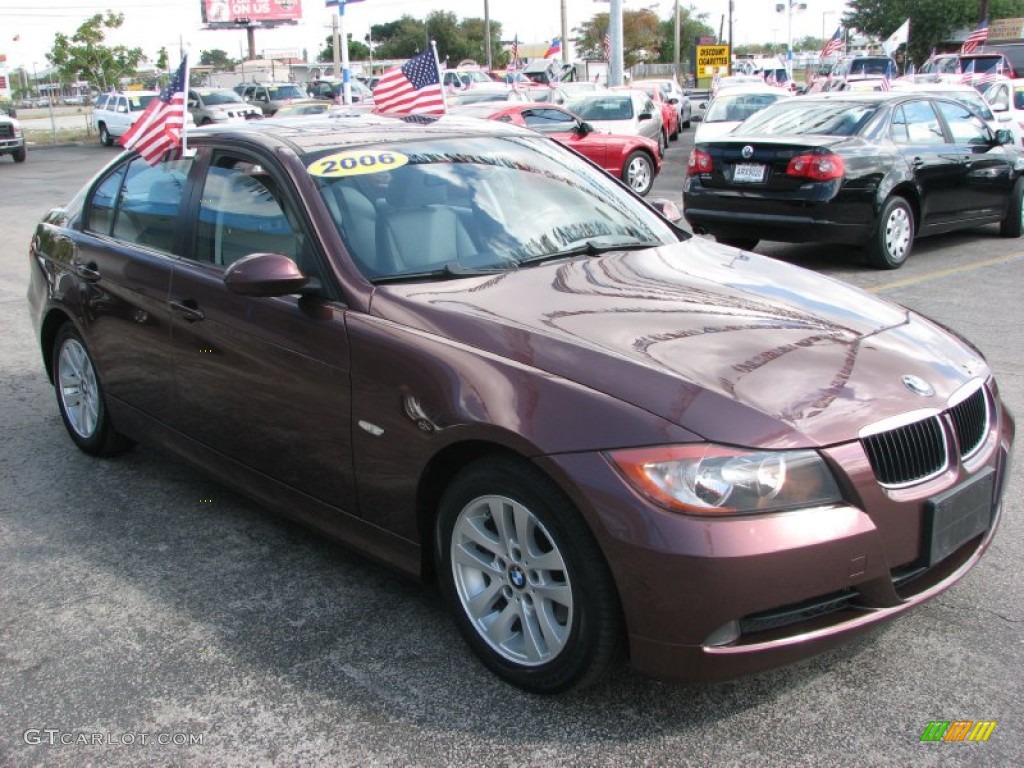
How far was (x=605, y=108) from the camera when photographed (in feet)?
66.6

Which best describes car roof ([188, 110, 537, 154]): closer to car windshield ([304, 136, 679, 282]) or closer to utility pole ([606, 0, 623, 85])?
car windshield ([304, 136, 679, 282])

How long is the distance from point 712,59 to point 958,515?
4075cm

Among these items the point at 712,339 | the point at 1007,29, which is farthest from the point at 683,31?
the point at 712,339

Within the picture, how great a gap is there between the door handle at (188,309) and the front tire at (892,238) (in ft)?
22.8

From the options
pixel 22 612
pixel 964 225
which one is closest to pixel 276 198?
pixel 22 612

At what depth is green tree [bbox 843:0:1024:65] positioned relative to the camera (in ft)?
189

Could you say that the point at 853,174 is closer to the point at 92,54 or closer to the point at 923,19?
the point at 92,54

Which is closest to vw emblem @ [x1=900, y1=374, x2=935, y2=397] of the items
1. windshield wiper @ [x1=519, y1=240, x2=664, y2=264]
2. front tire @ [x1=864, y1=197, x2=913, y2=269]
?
windshield wiper @ [x1=519, y1=240, x2=664, y2=264]

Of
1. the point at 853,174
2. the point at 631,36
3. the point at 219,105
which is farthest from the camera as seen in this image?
the point at 631,36

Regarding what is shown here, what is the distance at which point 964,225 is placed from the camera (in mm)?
10602

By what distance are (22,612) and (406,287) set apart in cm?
176

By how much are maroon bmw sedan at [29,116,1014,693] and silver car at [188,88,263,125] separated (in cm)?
2752

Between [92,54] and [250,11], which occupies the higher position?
[250,11]

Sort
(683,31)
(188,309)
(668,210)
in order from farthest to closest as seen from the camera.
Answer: (683,31)
(668,210)
(188,309)
